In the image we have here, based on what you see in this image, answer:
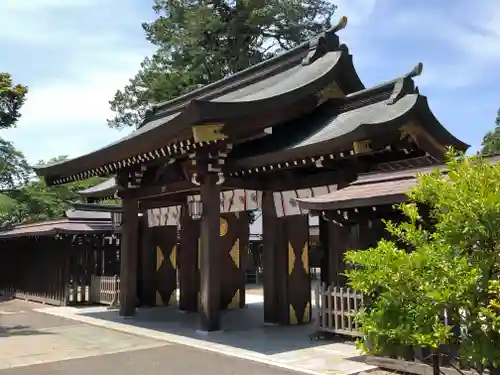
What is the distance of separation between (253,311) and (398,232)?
33.9 ft

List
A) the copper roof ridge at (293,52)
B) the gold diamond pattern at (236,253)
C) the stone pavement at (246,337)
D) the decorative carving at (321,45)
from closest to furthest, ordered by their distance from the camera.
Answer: the stone pavement at (246,337) < the copper roof ridge at (293,52) < the decorative carving at (321,45) < the gold diamond pattern at (236,253)

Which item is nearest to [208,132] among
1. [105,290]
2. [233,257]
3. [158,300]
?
[233,257]

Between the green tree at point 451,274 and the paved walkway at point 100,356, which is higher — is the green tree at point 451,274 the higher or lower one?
the higher one

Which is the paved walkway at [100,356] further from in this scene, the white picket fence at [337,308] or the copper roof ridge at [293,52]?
the copper roof ridge at [293,52]

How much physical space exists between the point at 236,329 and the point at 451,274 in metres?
7.57

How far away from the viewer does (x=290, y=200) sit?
1036cm

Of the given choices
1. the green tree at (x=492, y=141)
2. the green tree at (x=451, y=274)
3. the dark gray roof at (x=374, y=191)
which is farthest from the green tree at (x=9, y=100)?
the green tree at (x=492, y=141)

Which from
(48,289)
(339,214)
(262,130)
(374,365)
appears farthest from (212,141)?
(48,289)

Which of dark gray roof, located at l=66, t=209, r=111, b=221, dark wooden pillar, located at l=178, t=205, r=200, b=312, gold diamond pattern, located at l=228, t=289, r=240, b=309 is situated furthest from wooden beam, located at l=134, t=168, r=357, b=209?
dark gray roof, located at l=66, t=209, r=111, b=221

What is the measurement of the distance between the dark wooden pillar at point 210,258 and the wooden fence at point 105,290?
576cm

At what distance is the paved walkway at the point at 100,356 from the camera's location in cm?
712

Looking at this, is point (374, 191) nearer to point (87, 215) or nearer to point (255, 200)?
point (255, 200)

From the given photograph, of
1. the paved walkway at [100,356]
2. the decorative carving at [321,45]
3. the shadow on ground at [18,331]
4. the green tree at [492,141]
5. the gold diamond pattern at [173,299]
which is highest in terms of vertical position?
the green tree at [492,141]

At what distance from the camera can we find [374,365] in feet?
23.3
